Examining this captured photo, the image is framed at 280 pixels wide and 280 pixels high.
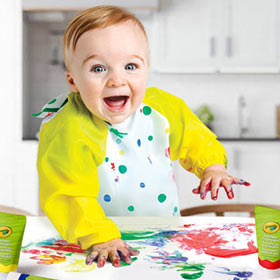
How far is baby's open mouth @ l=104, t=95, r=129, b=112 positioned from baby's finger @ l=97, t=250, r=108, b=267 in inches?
8.9

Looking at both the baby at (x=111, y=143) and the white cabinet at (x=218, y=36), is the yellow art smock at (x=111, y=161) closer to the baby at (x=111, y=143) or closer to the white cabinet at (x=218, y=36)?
the baby at (x=111, y=143)

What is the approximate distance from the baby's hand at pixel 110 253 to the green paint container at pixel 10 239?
0.36 feet

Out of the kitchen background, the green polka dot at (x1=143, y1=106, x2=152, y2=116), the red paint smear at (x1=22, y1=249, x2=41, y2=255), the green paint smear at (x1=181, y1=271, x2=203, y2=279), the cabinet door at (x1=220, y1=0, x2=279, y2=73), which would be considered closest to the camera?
the green paint smear at (x1=181, y1=271, x2=203, y2=279)

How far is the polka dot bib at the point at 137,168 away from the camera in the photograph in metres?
0.76

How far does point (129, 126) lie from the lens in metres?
0.77

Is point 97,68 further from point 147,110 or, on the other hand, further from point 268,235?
point 268,235

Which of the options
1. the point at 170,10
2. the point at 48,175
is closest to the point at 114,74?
the point at 48,175

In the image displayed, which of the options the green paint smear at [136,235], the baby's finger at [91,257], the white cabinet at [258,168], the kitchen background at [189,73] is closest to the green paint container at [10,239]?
the baby's finger at [91,257]

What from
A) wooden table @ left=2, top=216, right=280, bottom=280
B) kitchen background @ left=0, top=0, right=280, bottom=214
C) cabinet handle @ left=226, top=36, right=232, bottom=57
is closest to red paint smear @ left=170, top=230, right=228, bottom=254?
wooden table @ left=2, top=216, right=280, bottom=280

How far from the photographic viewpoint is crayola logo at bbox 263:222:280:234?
1.96 ft

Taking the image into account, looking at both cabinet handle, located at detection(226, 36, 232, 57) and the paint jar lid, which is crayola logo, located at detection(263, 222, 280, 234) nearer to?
the paint jar lid

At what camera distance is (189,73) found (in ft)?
9.01

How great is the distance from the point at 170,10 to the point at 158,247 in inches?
84.8

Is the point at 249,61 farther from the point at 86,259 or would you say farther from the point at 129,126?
the point at 86,259
